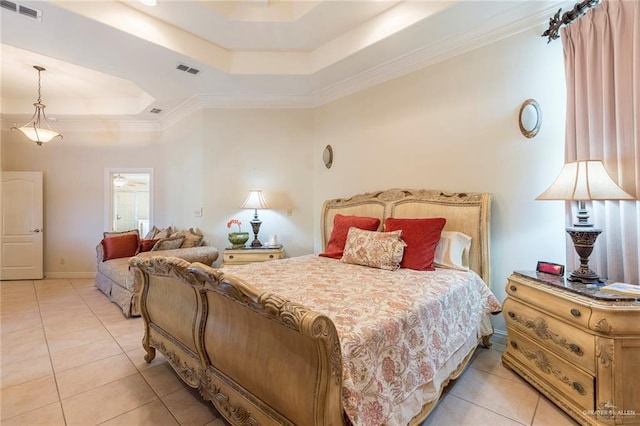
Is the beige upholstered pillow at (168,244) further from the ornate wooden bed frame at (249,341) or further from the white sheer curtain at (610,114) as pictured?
the white sheer curtain at (610,114)

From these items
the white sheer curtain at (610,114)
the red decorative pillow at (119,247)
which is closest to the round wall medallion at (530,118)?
the white sheer curtain at (610,114)

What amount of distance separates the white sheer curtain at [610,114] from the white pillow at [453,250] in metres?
0.73

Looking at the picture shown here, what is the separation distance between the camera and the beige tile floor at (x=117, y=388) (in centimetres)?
167

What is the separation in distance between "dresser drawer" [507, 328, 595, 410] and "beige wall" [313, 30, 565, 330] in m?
0.58

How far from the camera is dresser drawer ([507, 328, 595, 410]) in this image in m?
1.52

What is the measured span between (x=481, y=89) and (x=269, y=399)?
123 inches

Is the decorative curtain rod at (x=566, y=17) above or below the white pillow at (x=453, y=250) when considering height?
above

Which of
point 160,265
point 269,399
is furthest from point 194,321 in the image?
point 269,399

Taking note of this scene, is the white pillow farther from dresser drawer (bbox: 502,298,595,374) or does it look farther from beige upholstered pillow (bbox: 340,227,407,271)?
dresser drawer (bbox: 502,298,595,374)

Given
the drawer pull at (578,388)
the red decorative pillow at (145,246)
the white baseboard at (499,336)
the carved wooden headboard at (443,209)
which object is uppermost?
the carved wooden headboard at (443,209)

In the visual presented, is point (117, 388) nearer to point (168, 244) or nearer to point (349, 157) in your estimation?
point (168, 244)

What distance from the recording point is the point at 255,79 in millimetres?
3637

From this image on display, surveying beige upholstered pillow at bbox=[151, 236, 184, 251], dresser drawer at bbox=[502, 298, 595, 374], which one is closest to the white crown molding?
beige upholstered pillow at bbox=[151, 236, 184, 251]

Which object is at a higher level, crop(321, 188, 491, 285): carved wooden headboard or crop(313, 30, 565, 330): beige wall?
crop(313, 30, 565, 330): beige wall
